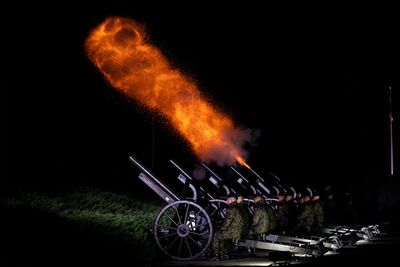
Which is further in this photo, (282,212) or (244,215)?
(282,212)

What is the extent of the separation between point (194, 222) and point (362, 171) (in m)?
35.1

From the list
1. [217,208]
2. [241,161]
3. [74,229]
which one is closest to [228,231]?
[217,208]

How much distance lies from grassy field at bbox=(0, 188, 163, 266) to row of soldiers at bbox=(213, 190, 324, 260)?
2.09 meters

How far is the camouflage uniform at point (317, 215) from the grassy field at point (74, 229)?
7286 millimetres

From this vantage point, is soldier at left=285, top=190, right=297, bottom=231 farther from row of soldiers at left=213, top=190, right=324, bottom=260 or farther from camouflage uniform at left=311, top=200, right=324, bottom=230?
camouflage uniform at left=311, top=200, right=324, bottom=230

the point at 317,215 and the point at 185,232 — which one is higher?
the point at 317,215

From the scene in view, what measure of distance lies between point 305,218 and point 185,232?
31.5ft

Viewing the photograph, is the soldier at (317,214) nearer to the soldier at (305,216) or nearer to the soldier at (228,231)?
the soldier at (305,216)

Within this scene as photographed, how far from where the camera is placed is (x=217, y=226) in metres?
23.0

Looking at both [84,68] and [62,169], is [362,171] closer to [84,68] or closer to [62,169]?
[84,68]

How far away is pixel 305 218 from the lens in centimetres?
2983

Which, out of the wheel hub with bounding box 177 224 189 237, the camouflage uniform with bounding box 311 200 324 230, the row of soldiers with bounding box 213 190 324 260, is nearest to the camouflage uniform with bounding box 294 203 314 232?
the row of soldiers with bounding box 213 190 324 260

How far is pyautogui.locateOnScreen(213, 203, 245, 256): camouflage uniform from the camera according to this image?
2194cm

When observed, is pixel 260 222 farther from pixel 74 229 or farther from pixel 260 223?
pixel 74 229
